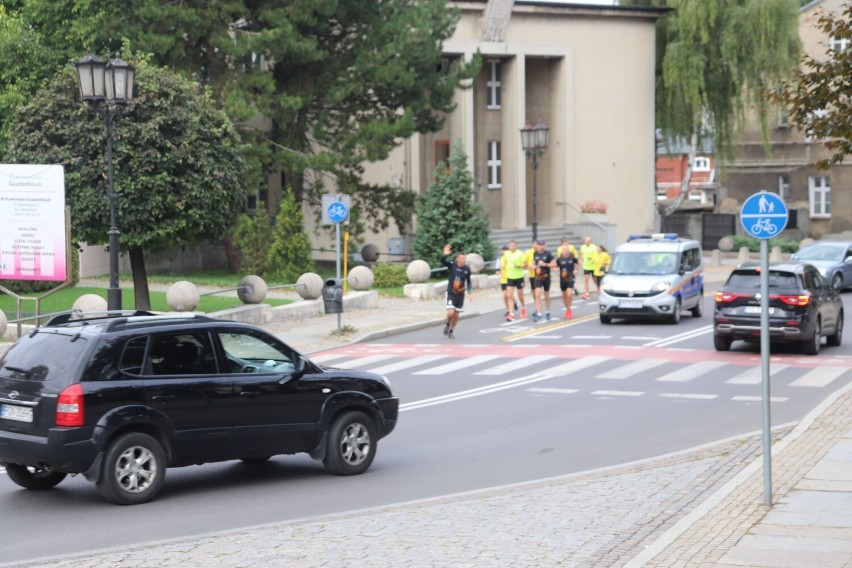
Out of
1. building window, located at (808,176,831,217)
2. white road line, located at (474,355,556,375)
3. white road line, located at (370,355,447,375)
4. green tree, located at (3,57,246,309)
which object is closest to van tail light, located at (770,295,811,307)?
white road line, located at (474,355,556,375)

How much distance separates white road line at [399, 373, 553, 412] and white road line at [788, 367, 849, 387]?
3955mm

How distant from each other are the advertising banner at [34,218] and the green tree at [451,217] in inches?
723

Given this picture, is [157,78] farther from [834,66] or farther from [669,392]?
[834,66]

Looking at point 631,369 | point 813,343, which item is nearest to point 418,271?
point 813,343

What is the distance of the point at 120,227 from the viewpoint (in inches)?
1094

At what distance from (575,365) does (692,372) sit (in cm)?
208

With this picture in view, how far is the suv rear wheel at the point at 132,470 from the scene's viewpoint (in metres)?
11.5

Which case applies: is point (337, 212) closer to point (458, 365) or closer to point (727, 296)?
point (458, 365)

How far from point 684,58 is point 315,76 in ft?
62.6

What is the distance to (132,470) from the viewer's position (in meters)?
11.7

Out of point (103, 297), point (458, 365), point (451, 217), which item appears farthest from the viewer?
point (451, 217)

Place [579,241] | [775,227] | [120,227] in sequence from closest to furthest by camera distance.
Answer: [775,227] → [120,227] → [579,241]

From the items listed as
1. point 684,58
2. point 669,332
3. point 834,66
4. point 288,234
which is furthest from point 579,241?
point 834,66

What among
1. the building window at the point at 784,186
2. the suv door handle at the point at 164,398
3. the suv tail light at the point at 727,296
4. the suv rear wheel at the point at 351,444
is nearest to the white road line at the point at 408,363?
the suv tail light at the point at 727,296
